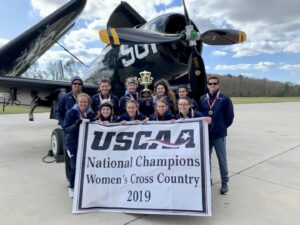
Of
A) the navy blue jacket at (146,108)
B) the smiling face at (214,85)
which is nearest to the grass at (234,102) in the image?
the navy blue jacket at (146,108)

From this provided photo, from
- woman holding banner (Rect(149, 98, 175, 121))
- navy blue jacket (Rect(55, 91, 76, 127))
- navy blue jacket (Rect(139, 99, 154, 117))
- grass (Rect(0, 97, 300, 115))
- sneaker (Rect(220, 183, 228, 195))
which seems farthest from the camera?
grass (Rect(0, 97, 300, 115))

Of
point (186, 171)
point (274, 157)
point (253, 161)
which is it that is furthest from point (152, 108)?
point (274, 157)

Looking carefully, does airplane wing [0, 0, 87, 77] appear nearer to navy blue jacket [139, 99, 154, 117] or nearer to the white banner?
navy blue jacket [139, 99, 154, 117]

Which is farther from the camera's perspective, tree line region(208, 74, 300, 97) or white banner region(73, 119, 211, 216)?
tree line region(208, 74, 300, 97)

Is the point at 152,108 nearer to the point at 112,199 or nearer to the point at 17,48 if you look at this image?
the point at 112,199

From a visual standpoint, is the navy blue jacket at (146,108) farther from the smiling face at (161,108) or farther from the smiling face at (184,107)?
the smiling face at (184,107)

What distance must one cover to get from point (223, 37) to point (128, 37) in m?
2.05

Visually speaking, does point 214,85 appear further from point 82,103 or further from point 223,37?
point 223,37

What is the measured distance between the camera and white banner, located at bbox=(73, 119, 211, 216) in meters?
3.18

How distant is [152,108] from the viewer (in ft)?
15.2

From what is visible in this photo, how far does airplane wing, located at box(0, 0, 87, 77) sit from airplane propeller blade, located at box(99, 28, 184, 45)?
1295 mm

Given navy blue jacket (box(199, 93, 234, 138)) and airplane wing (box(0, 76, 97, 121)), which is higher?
airplane wing (box(0, 76, 97, 121))

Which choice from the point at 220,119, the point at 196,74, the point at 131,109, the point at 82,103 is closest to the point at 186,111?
the point at 220,119

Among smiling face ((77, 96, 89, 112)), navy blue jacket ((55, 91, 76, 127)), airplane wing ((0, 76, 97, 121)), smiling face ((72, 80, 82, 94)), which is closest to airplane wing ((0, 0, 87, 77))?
airplane wing ((0, 76, 97, 121))
